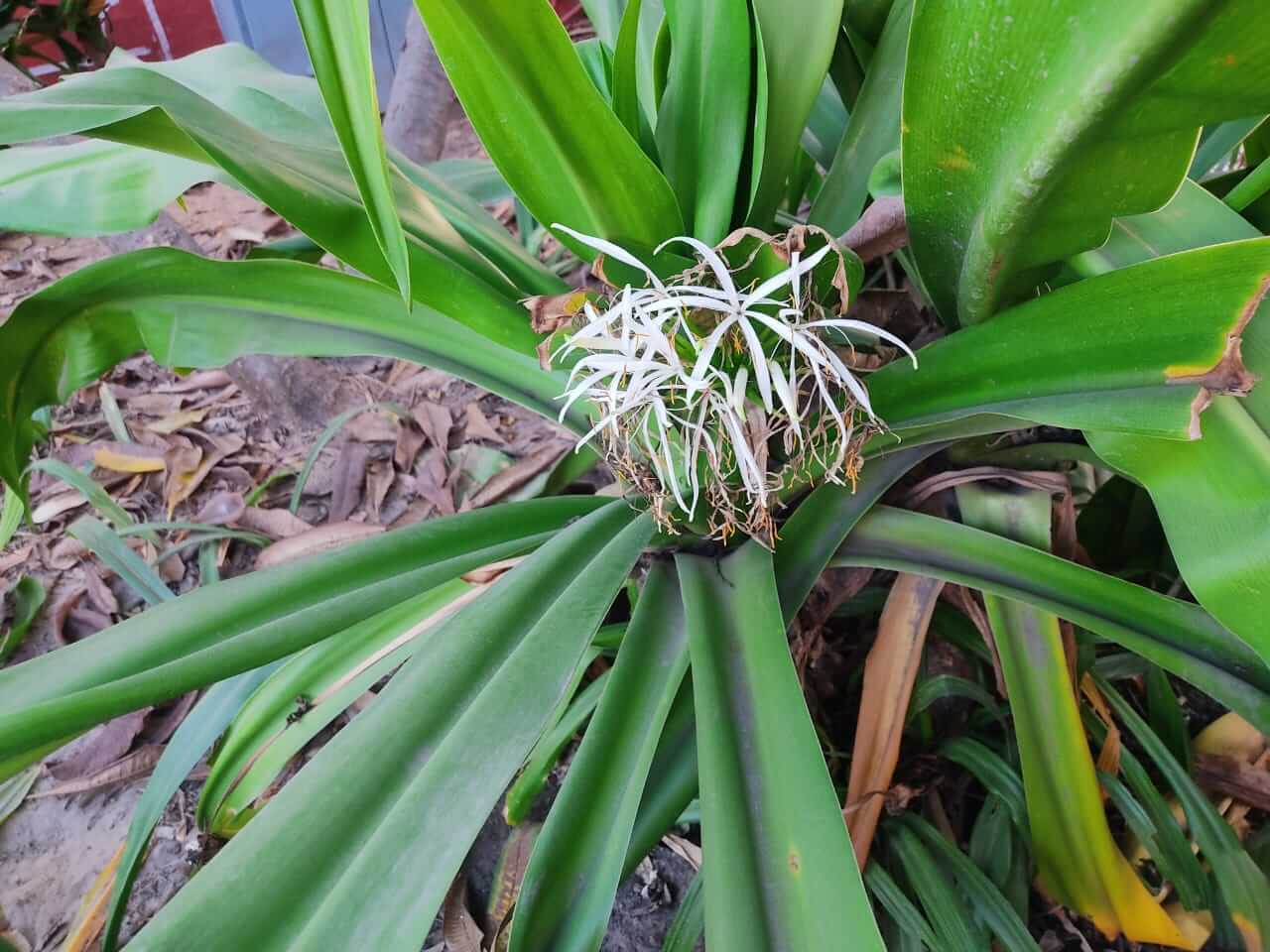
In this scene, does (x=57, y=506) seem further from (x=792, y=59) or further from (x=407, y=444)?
(x=792, y=59)

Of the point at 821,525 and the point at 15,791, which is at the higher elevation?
the point at 821,525

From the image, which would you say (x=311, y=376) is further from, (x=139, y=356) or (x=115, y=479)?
(x=139, y=356)

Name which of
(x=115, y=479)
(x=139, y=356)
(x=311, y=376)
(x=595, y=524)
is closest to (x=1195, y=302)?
(x=595, y=524)

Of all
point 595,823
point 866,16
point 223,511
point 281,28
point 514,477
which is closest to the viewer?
point 595,823

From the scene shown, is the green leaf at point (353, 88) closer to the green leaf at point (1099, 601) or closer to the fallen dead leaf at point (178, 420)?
the green leaf at point (1099, 601)

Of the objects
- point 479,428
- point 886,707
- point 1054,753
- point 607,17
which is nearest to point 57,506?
point 479,428

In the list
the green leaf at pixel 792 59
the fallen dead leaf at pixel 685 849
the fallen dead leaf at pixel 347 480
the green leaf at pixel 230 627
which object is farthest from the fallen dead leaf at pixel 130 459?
the green leaf at pixel 792 59
